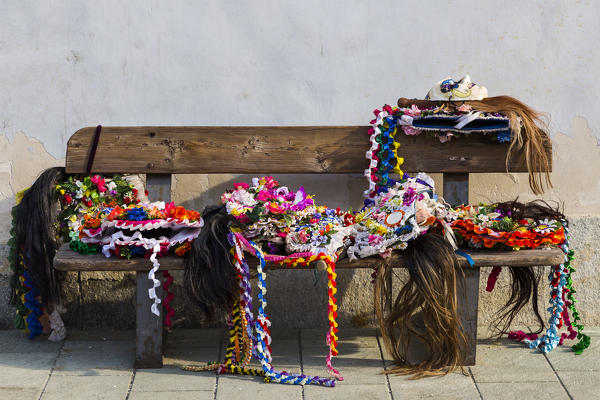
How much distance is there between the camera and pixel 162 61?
15.4 feet

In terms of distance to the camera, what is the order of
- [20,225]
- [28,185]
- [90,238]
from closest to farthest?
1. [90,238]
2. [20,225]
3. [28,185]

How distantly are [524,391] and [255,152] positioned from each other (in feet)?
6.35

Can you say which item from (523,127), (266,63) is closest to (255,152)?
(266,63)

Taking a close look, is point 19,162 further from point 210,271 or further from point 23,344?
point 210,271

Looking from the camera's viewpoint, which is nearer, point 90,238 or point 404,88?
point 90,238

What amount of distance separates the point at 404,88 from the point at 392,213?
96 centimetres

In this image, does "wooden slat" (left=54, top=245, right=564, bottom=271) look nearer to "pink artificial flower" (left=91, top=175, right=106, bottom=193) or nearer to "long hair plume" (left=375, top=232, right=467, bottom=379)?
"long hair plume" (left=375, top=232, right=467, bottom=379)

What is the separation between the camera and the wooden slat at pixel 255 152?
15.1 ft

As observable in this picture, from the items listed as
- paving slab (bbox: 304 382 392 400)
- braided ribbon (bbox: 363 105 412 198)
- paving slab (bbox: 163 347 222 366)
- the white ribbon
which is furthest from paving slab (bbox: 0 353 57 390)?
the white ribbon

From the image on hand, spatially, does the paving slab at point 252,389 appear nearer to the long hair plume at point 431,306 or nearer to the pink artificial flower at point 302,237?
the long hair plume at point 431,306

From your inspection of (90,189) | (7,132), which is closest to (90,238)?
(90,189)

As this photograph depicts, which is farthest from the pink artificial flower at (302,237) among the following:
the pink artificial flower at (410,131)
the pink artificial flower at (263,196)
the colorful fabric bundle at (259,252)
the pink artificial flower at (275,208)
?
the pink artificial flower at (410,131)

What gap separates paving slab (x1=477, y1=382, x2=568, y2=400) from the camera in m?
3.90

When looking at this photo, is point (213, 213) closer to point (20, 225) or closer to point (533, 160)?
point (20, 225)
